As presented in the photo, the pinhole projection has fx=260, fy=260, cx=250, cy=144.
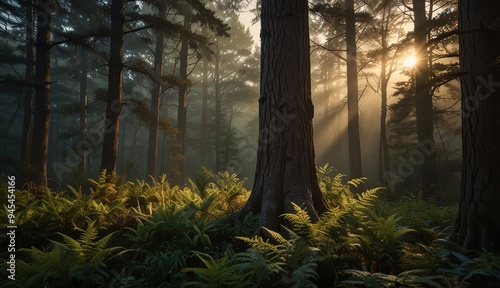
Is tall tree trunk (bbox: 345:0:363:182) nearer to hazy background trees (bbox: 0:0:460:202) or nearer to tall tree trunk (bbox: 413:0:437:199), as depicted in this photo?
hazy background trees (bbox: 0:0:460:202)

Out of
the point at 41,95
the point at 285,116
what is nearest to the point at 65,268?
the point at 285,116

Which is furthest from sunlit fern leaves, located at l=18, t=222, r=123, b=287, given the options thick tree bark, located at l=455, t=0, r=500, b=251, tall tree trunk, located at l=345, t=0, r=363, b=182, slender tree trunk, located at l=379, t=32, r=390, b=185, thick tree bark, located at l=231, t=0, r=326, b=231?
slender tree trunk, located at l=379, t=32, r=390, b=185

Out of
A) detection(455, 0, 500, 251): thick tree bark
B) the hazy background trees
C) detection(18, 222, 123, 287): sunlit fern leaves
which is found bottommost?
detection(18, 222, 123, 287): sunlit fern leaves

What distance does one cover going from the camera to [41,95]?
8.58 metres

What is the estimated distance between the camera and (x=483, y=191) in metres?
3.50

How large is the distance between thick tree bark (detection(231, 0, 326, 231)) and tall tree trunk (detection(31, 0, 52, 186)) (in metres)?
7.84

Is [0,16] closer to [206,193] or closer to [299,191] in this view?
[206,193]

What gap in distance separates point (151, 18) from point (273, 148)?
22.1 feet

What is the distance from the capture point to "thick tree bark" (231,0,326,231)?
4234 millimetres

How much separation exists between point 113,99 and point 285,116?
6443mm

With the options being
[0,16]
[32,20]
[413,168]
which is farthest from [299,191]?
[0,16]

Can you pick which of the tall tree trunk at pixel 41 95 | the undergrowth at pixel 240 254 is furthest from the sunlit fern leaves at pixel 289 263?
the tall tree trunk at pixel 41 95

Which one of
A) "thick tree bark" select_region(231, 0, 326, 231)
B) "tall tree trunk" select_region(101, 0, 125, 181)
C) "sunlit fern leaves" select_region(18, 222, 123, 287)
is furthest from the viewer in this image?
"tall tree trunk" select_region(101, 0, 125, 181)

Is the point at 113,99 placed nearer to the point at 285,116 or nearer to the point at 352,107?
the point at 285,116
